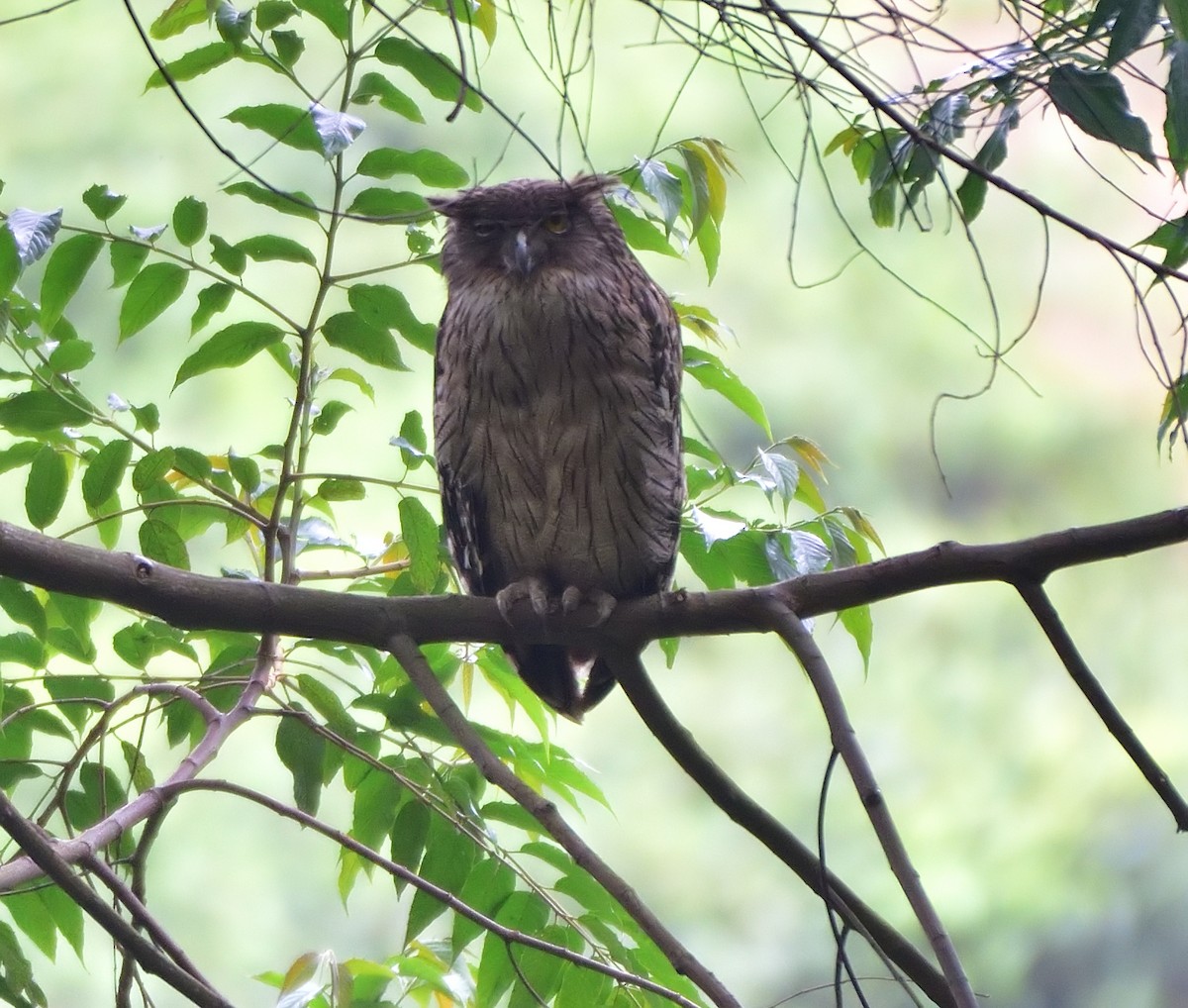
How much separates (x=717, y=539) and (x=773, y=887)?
3.21 m

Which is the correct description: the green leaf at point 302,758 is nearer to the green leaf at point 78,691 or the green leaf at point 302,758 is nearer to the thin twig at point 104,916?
the green leaf at point 78,691

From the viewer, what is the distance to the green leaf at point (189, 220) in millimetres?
1391

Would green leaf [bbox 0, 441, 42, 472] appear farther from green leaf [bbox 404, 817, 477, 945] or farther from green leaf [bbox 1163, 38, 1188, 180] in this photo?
green leaf [bbox 1163, 38, 1188, 180]

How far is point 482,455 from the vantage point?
1876mm

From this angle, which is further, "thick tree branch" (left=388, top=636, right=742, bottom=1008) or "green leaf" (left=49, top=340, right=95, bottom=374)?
"green leaf" (left=49, top=340, right=95, bottom=374)

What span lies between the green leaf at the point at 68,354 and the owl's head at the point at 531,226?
0.67 m

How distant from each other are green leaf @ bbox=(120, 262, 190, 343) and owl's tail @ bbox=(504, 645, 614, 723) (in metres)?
0.75

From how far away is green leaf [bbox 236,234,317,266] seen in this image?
141cm

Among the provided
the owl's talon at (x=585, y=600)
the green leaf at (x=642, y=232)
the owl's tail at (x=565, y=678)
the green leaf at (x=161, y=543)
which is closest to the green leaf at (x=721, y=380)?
the green leaf at (x=642, y=232)

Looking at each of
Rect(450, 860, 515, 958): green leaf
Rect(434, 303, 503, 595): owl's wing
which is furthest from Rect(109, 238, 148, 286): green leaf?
Rect(450, 860, 515, 958): green leaf

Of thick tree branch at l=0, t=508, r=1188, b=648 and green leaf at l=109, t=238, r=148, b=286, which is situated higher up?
green leaf at l=109, t=238, r=148, b=286

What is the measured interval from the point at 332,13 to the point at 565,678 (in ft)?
3.33

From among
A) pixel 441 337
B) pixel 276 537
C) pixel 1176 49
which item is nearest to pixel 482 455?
pixel 441 337

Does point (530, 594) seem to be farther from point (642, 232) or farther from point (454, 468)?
point (642, 232)
